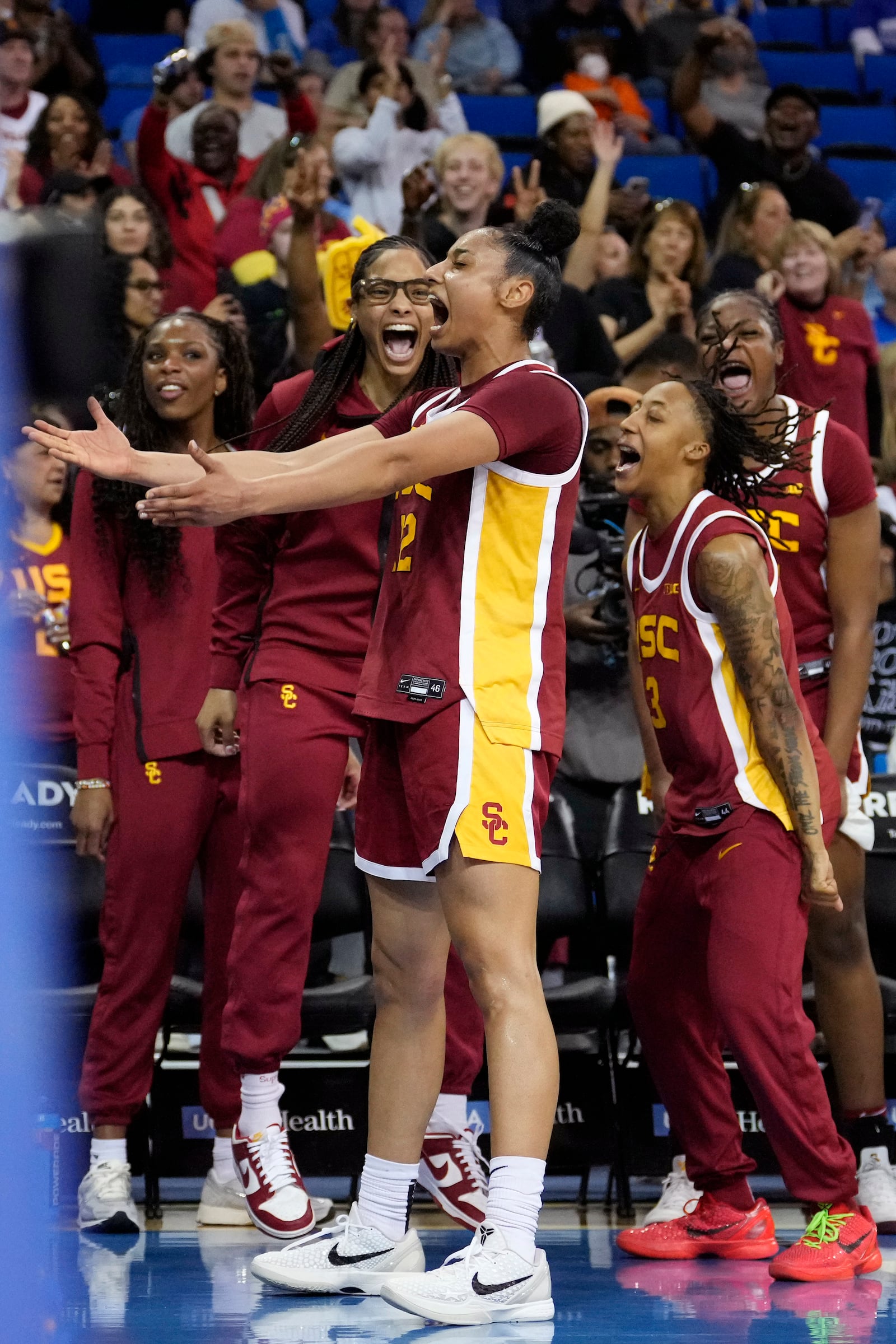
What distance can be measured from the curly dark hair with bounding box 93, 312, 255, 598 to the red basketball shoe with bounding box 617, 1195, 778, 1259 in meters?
2.01

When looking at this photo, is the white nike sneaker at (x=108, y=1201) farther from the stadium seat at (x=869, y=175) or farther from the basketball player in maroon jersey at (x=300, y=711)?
the stadium seat at (x=869, y=175)

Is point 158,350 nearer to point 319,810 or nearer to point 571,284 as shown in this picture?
point 319,810

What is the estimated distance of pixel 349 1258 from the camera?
3.69m

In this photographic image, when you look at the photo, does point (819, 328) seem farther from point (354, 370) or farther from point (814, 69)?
point (814, 69)

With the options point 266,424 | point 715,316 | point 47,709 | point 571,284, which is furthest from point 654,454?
point 571,284

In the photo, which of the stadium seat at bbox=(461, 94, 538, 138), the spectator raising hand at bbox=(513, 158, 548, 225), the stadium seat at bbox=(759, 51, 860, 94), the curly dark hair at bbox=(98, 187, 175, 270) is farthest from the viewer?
the stadium seat at bbox=(759, 51, 860, 94)

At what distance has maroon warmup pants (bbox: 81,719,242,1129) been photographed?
4.68m

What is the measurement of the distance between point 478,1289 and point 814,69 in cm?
1096

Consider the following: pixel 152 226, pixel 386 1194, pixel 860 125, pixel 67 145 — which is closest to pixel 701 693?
pixel 386 1194

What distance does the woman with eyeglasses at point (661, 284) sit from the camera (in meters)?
7.80

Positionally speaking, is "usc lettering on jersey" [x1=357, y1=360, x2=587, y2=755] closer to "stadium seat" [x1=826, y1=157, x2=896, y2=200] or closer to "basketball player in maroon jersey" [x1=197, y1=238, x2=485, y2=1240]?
"basketball player in maroon jersey" [x1=197, y1=238, x2=485, y2=1240]

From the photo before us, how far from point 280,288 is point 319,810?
366 cm

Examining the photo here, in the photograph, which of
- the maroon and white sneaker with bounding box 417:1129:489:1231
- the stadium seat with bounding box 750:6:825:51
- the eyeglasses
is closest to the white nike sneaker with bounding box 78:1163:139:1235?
the maroon and white sneaker with bounding box 417:1129:489:1231

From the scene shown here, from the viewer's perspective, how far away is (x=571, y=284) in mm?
7391
